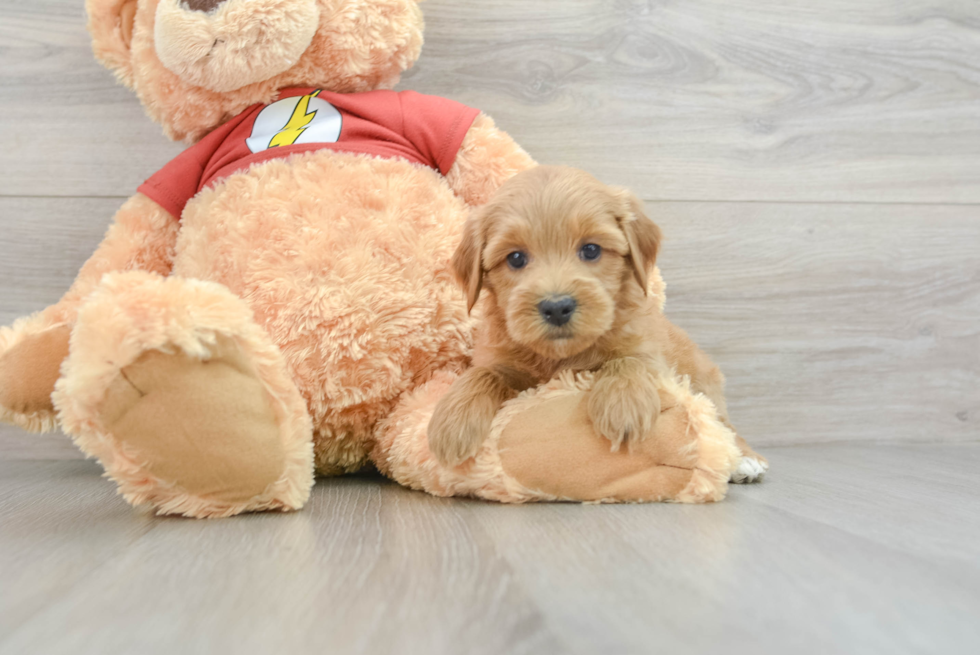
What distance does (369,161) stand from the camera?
1418mm

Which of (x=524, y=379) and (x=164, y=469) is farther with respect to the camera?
(x=524, y=379)

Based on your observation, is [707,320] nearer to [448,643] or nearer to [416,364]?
[416,364]

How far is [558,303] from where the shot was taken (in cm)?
114

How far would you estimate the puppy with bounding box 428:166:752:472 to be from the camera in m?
1.15

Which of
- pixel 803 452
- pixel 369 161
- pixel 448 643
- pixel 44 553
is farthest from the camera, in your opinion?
pixel 803 452

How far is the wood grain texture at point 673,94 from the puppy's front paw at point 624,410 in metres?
0.88

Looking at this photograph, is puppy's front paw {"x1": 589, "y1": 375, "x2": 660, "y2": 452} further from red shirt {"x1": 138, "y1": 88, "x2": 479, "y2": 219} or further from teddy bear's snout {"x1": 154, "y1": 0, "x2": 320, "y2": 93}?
teddy bear's snout {"x1": 154, "y1": 0, "x2": 320, "y2": 93}

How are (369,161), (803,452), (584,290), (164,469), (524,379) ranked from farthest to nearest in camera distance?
(803,452), (369,161), (524,379), (584,290), (164,469)

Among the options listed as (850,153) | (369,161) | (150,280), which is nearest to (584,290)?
(369,161)

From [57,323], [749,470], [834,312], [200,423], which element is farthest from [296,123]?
[834,312]

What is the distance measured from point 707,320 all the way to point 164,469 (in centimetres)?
138

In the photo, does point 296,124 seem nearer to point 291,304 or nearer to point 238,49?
point 238,49

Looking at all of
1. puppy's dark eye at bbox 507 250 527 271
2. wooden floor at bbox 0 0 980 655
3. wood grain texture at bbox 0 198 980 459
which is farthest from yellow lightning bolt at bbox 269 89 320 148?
wood grain texture at bbox 0 198 980 459

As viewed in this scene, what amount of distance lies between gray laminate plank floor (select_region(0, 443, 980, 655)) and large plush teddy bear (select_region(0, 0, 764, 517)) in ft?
0.30
